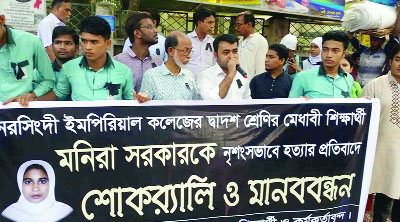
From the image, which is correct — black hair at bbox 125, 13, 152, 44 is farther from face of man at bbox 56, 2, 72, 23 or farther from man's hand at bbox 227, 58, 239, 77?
face of man at bbox 56, 2, 72, 23

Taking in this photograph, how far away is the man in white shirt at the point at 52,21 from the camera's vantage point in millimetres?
4631

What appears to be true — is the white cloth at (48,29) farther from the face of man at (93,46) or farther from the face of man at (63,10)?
the face of man at (93,46)

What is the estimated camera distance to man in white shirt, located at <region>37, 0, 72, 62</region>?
463cm

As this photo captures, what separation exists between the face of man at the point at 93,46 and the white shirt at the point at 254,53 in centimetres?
261

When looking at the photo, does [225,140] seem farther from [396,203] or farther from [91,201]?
[396,203]

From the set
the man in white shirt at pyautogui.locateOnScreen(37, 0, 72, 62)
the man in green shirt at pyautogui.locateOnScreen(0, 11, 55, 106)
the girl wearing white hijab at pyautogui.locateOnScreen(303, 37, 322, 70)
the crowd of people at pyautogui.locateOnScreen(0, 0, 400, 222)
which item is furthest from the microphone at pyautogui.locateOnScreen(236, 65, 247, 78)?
the girl wearing white hijab at pyautogui.locateOnScreen(303, 37, 322, 70)

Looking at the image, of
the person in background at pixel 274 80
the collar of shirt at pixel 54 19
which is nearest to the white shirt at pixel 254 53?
the person in background at pixel 274 80

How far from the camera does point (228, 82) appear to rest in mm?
2830

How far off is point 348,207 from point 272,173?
0.71m

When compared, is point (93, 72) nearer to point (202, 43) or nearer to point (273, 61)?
point (273, 61)

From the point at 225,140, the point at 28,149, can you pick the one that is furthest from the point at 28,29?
the point at 225,140

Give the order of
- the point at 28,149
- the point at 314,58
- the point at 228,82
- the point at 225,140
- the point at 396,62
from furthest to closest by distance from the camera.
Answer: the point at 314,58 → the point at 396,62 → the point at 228,82 → the point at 225,140 → the point at 28,149

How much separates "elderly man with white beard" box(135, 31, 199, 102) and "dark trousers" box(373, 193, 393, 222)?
1.82 meters

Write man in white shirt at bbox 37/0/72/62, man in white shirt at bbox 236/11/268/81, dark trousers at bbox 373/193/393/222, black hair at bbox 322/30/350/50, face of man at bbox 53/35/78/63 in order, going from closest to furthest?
black hair at bbox 322/30/350/50 → dark trousers at bbox 373/193/393/222 → face of man at bbox 53/35/78/63 → man in white shirt at bbox 37/0/72/62 → man in white shirt at bbox 236/11/268/81
